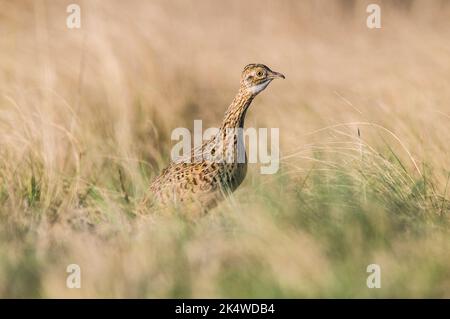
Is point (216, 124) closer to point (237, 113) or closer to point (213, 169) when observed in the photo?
point (237, 113)

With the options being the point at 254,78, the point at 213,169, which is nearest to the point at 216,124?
the point at 254,78

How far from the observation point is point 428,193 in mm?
6543

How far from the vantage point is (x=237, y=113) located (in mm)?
6926

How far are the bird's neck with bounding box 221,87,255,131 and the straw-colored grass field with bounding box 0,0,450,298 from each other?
18.2 inches

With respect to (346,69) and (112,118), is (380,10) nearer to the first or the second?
(346,69)

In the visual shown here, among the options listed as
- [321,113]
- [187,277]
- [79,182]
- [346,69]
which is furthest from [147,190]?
[346,69]

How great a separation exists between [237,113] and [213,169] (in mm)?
539

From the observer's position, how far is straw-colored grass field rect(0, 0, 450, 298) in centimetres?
542

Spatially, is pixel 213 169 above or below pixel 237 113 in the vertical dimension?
below

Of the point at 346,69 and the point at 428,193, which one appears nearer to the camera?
the point at 428,193

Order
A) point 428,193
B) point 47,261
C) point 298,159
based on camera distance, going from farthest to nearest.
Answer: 1. point 298,159
2. point 428,193
3. point 47,261

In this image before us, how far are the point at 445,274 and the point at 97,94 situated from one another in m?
4.82


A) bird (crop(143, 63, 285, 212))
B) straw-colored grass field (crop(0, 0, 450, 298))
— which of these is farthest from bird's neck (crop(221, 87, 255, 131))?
straw-colored grass field (crop(0, 0, 450, 298))

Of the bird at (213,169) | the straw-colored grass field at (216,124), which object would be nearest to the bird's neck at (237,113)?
the bird at (213,169)
